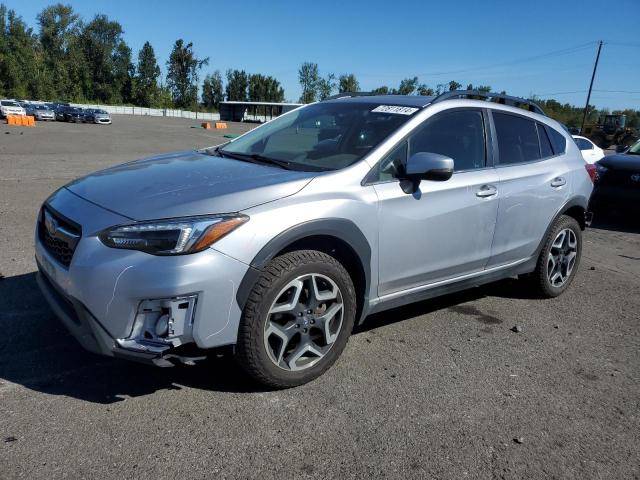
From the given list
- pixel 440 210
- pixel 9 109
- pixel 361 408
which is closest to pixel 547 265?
pixel 440 210

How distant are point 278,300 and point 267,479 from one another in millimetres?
985

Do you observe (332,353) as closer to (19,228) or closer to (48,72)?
(19,228)

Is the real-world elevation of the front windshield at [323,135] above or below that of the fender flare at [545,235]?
above

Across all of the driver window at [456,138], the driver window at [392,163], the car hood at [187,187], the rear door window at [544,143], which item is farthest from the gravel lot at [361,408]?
the rear door window at [544,143]

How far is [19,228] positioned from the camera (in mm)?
6484

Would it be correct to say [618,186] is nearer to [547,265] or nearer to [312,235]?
[547,265]

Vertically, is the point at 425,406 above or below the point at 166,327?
below

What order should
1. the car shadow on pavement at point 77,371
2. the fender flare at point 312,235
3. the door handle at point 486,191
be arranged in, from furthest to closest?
the door handle at point 486,191, the car shadow on pavement at point 77,371, the fender flare at point 312,235

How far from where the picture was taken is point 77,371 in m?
3.25

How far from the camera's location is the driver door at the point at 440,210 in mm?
3549

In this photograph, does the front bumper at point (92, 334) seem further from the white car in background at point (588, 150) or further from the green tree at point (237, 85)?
the green tree at point (237, 85)

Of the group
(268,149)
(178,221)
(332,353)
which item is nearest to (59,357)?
(178,221)

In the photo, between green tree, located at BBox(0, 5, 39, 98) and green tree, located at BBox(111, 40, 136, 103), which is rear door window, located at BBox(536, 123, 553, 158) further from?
green tree, located at BBox(111, 40, 136, 103)

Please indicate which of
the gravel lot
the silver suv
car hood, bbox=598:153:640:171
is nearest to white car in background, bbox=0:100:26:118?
car hood, bbox=598:153:640:171
